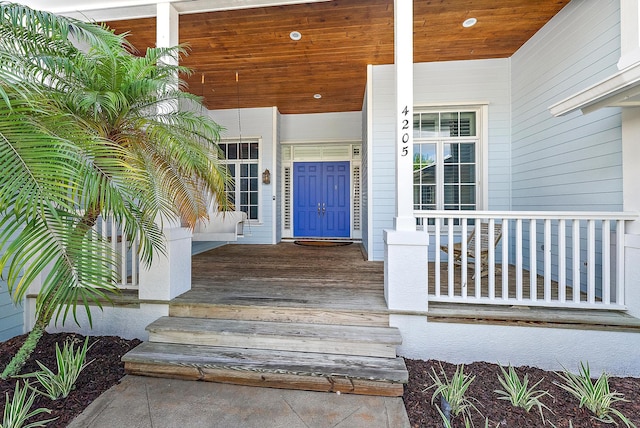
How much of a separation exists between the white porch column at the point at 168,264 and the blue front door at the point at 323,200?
167 inches

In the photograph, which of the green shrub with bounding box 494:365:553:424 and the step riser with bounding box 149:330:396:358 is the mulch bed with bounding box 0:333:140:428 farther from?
the green shrub with bounding box 494:365:553:424

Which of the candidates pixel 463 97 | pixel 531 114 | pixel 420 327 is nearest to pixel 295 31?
pixel 463 97

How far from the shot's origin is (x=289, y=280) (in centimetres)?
314

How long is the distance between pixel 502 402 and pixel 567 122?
2996 millimetres

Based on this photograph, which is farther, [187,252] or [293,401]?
[187,252]

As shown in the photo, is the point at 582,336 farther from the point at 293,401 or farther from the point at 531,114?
the point at 531,114

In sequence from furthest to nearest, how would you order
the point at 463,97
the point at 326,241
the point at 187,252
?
the point at 326,241 → the point at 463,97 → the point at 187,252

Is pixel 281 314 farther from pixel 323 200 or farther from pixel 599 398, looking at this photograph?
pixel 323 200

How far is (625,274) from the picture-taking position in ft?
7.41

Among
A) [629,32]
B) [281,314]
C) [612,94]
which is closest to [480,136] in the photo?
[629,32]

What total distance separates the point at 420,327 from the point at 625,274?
1.66 metres

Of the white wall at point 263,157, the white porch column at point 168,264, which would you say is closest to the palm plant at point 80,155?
the white porch column at point 168,264

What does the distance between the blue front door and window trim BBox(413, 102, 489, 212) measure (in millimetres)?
2632

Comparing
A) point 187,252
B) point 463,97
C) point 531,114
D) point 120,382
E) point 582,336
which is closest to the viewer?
point 120,382
